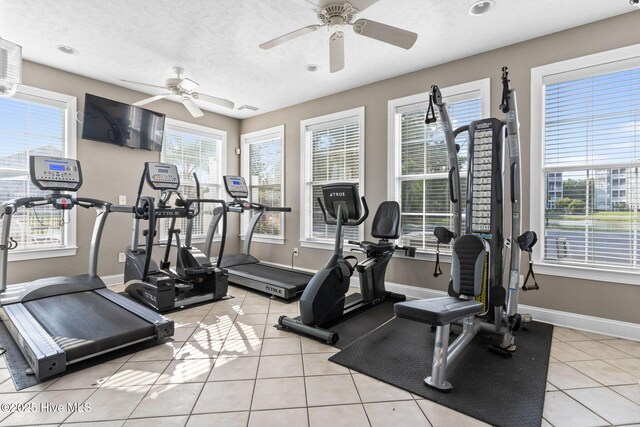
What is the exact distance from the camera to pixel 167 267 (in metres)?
4.00

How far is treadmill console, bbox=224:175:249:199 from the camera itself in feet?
16.4

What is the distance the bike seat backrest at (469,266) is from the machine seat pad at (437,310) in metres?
0.21

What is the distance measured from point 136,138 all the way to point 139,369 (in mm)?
3734

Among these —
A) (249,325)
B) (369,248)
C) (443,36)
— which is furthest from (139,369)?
(443,36)

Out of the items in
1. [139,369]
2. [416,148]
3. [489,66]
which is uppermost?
[489,66]

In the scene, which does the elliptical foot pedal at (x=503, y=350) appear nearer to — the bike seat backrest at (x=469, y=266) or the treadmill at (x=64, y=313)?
the bike seat backrest at (x=469, y=266)

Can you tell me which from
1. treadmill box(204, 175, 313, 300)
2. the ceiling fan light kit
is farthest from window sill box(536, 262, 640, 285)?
Answer: the ceiling fan light kit

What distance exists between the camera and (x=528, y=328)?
3.04 metres

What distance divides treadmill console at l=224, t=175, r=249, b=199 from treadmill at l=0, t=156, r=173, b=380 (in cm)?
168

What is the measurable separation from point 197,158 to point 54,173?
8.67ft

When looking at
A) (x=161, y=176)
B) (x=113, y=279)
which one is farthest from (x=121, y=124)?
(x=113, y=279)

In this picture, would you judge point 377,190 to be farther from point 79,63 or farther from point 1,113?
point 1,113

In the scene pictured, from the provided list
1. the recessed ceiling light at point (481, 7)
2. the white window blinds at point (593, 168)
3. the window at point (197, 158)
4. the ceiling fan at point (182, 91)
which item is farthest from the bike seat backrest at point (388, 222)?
the window at point (197, 158)

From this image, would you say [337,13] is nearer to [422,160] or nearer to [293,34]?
[293,34]
